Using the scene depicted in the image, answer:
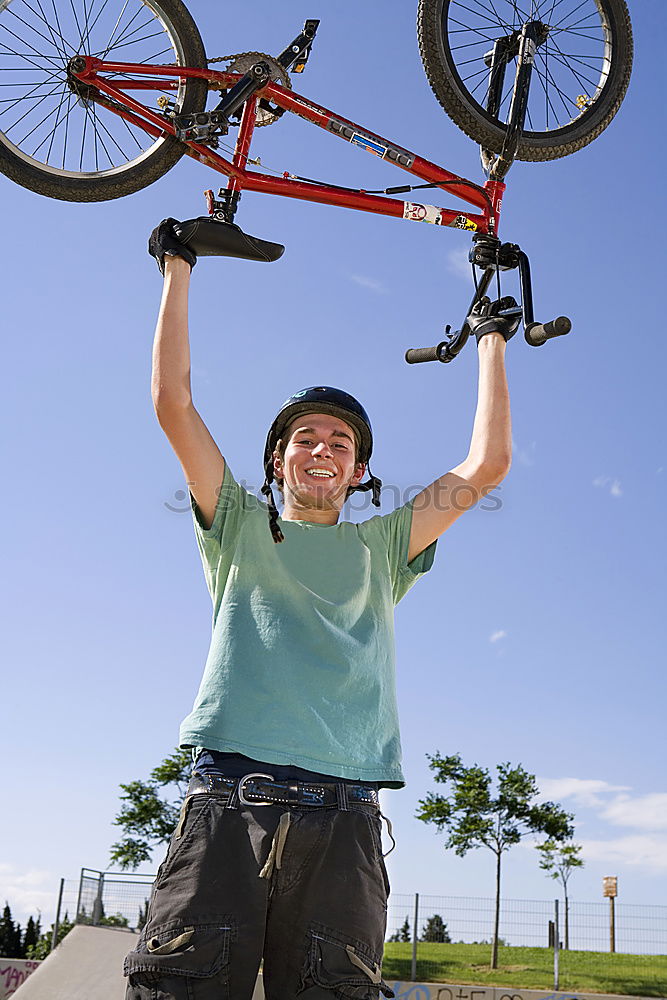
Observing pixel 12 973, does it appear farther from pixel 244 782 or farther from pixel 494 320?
pixel 494 320

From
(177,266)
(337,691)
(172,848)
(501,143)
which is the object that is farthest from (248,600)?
(501,143)

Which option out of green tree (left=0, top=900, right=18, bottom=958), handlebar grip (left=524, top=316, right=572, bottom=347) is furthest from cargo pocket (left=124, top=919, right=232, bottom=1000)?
green tree (left=0, top=900, right=18, bottom=958)

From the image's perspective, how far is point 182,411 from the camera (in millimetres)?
2732

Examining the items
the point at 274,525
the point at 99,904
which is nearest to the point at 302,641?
the point at 274,525

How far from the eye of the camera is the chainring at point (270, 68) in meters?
5.07

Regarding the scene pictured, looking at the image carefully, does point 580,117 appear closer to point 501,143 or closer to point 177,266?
point 501,143

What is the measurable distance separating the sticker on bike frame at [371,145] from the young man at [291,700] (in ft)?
8.54

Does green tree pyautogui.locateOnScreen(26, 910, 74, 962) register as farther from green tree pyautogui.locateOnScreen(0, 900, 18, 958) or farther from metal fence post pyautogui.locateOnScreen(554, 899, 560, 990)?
metal fence post pyautogui.locateOnScreen(554, 899, 560, 990)

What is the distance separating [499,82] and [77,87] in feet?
8.06

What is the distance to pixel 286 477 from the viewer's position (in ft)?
9.89

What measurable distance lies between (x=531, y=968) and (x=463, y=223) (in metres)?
19.4

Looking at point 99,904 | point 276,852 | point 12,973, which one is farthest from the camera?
point 99,904

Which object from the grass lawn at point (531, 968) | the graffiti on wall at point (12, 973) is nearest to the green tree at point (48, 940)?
the graffiti on wall at point (12, 973)

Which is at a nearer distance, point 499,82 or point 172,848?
point 172,848
